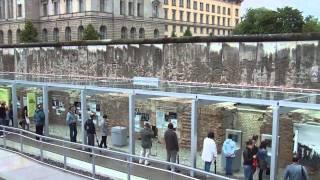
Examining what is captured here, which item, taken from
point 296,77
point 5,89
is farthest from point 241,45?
point 5,89

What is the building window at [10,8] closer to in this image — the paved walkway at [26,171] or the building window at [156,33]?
the building window at [156,33]

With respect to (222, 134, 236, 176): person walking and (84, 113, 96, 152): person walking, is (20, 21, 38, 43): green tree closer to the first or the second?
(84, 113, 96, 152): person walking

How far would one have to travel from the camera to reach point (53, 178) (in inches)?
435

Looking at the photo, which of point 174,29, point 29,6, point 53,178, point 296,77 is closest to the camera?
point 53,178

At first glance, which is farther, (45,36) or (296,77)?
(45,36)

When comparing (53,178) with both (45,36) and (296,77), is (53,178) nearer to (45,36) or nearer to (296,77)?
(296,77)

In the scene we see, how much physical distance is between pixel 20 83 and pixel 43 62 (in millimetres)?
12562

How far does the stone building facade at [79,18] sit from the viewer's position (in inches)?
2697

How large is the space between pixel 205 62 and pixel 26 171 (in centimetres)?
994

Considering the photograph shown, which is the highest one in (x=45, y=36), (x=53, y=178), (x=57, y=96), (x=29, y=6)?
(x=29, y=6)

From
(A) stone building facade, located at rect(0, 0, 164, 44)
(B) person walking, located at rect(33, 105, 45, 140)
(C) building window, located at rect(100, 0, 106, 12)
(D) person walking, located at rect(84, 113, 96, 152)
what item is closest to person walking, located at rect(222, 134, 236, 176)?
(D) person walking, located at rect(84, 113, 96, 152)

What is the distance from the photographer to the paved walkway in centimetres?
1114

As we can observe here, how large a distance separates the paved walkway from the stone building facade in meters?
55.6

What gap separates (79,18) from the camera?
6806 centimetres
